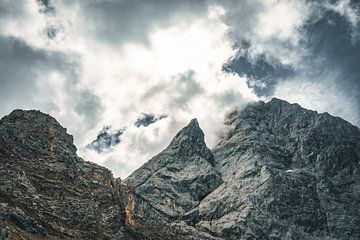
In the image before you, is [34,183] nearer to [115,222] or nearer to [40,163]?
[40,163]

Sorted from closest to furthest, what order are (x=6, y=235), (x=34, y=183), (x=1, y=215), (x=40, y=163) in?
(x=6, y=235) → (x=1, y=215) → (x=34, y=183) → (x=40, y=163)

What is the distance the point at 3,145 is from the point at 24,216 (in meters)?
41.8

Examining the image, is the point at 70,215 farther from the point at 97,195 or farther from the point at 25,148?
the point at 25,148

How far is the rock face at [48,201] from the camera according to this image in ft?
515

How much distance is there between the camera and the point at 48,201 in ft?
569

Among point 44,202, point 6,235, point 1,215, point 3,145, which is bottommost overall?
point 6,235

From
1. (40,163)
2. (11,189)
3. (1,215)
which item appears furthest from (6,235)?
(40,163)

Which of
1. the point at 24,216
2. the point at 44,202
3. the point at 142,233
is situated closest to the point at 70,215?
the point at 44,202

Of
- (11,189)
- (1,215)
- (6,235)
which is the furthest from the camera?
(11,189)

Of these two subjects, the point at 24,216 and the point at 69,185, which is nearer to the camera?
the point at 24,216

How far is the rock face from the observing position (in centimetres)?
15700

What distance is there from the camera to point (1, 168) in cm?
17175

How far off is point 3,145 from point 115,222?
155 feet

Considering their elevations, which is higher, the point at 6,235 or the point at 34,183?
Answer: the point at 34,183
